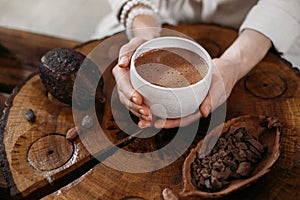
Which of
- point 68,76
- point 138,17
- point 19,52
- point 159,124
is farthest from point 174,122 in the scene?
point 19,52

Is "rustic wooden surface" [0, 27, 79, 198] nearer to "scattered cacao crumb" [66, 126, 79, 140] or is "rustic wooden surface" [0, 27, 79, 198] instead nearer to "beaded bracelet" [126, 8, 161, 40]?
"beaded bracelet" [126, 8, 161, 40]

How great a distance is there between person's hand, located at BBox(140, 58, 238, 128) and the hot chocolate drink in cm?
7

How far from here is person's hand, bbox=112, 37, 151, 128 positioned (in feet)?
3.08

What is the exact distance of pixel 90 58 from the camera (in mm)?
1160

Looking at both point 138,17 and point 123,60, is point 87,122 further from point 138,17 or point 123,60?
point 138,17

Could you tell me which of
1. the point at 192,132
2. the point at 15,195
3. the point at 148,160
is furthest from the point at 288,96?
the point at 15,195

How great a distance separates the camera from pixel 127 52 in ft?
3.35

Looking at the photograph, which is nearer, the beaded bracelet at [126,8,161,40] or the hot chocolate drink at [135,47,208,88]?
the hot chocolate drink at [135,47,208,88]

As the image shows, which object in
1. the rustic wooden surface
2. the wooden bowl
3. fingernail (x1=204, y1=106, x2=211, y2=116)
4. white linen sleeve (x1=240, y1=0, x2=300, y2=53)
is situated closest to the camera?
the wooden bowl

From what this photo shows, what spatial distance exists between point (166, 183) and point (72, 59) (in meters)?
0.35

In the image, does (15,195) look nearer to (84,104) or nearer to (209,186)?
(84,104)

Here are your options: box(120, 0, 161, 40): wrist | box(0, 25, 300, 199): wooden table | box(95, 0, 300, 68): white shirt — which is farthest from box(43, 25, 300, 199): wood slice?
box(120, 0, 161, 40): wrist

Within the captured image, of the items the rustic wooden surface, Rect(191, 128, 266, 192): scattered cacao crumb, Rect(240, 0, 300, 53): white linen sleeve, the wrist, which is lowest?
the rustic wooden surface

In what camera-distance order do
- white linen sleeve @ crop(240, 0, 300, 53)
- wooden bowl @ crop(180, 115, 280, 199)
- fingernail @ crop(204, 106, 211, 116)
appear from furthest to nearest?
white linen sleeve @ crop(240, 0, 300, 53)
fingernail @ crop(204, 106, 211, 116)
wooden bowl @ crop(180, 115, 280, 199)
